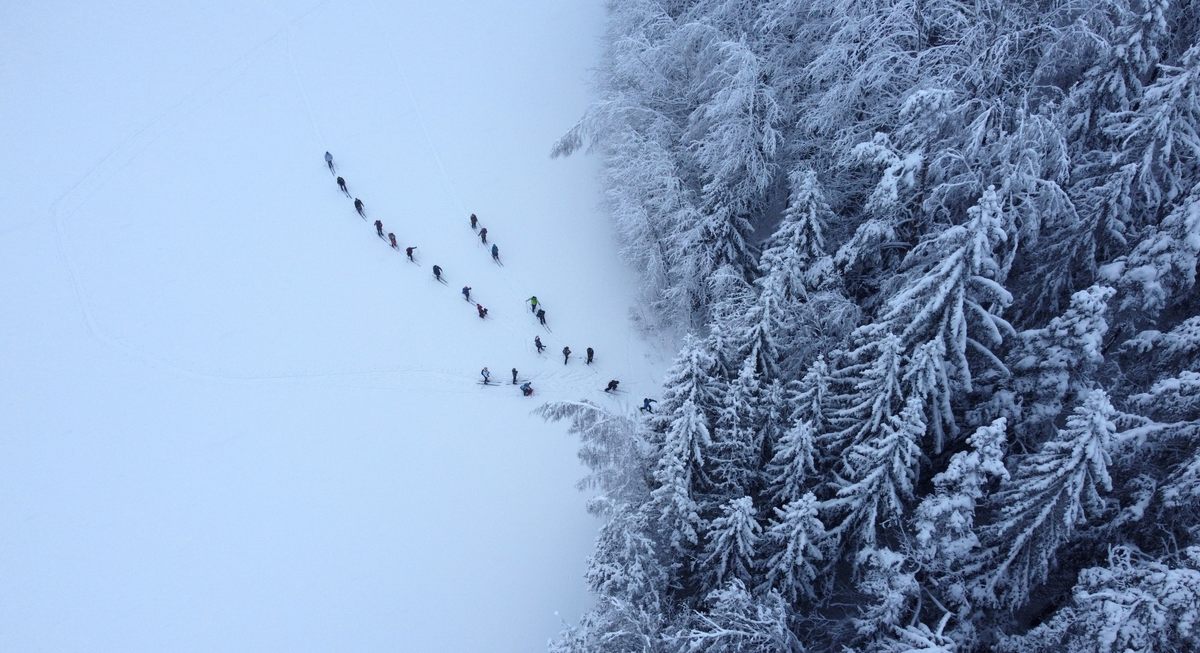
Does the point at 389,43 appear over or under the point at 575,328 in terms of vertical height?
over

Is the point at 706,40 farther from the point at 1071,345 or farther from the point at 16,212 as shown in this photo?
the point at 16,212

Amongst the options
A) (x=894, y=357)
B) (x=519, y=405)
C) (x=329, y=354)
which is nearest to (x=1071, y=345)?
(x=894, y=357)

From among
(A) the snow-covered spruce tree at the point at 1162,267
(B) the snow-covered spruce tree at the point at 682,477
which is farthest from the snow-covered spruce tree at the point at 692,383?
(A) the snow-covered spruce tree at the point at 1162,267

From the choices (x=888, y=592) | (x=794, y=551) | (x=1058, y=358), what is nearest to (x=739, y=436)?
(x=794, y=551)

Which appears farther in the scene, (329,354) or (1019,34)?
(329,354)

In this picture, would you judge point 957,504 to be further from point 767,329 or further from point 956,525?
point 767,329
